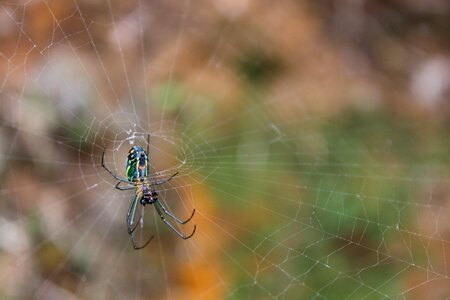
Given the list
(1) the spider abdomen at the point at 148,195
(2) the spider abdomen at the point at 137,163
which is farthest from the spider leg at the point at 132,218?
(2) the spider abdomen at the point at 137,163

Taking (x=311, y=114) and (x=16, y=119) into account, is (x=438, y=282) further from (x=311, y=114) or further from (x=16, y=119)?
(x=16, y=119)

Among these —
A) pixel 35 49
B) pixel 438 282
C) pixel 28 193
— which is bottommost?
pixel 438 282

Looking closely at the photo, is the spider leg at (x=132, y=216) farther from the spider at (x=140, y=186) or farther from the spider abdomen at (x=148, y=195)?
the spider abdomen at (x=148, y=195)

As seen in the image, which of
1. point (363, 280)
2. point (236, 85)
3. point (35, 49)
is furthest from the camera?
point (236, 85)

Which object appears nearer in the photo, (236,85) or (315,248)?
(315,248)

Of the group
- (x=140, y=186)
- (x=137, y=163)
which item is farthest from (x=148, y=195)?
(x=137, y=163)

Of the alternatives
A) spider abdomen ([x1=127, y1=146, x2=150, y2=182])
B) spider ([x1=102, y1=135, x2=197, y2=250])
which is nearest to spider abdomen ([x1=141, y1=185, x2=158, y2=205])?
spider ([x1=102, y1=135, x2=197, y2=250])

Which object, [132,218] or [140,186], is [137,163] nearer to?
[140,186]

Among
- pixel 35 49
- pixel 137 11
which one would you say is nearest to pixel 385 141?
pixel 137 11
